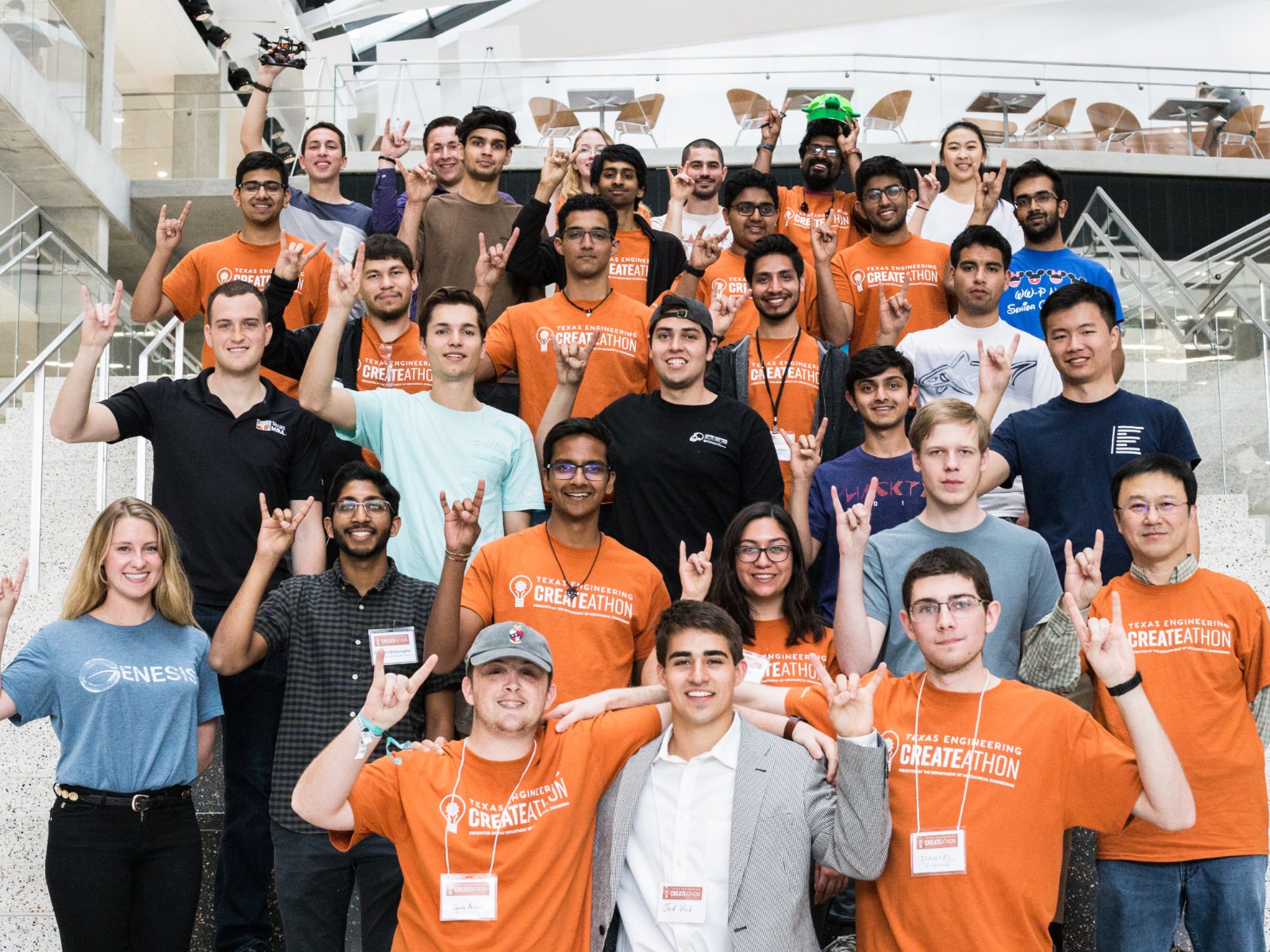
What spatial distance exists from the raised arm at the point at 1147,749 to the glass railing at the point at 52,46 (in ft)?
32.9

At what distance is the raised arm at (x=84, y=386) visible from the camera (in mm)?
4035

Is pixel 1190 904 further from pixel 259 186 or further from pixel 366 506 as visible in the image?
pixel 259 186

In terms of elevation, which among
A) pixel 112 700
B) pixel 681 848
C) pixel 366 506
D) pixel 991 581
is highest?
pixel 366 506

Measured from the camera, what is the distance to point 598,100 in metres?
12.5

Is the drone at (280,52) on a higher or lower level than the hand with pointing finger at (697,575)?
higher

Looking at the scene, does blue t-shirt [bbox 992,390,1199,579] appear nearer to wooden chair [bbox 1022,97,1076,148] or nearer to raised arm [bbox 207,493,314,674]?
raised arm [bbox 207,493,314,674]

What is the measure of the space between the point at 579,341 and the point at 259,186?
65.8 inches

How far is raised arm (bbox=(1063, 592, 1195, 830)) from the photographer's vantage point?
2.99 metres

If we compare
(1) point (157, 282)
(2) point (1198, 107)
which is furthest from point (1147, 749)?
(2) point (1198, 107)

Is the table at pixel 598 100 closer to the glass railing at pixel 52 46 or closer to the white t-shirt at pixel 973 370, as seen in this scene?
the glass railing at pixel 52 46

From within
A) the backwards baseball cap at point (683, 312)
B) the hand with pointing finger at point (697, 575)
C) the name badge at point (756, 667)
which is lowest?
the name badge at point (756, 667)

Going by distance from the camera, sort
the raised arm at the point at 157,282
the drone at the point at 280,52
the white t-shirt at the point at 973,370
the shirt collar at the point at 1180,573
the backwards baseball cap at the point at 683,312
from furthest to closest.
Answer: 1. the drone at the point at 280,52
2. the raised arm at the point at 157,282
3. the white t-shirt at the point at 973,370
4. the backwards baseball cap at the point at 683,312
5. the shirt collar at the point at 1180,573

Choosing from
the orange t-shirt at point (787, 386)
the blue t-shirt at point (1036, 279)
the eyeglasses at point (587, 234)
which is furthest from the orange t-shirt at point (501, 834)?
the blue t-shirt at point (1036, 279)

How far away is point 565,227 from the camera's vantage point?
16.8 ft
